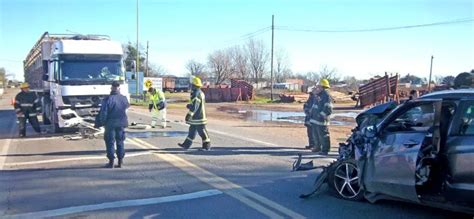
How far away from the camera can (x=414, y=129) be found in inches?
232

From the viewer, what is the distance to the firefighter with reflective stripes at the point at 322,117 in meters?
11.6

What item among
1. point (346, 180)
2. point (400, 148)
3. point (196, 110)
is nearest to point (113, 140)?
point (196, 110)

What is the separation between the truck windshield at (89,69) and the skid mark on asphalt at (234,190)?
598cm

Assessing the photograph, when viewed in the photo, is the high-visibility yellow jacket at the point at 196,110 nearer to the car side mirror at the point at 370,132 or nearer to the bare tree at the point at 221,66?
the car side mirror at the point at 370,132

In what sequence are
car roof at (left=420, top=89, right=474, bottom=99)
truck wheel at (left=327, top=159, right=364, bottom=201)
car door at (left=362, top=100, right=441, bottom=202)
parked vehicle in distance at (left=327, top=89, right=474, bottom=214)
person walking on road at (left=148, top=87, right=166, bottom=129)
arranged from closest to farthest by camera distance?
parked vehicle in distance at (left=327, top=89, right=474, bottom=214) < car roof at (left=420, top=89, right=474, bottom=99) < car door at (left=362, top=100, right=441, bottom=202) < truck wheel at (left=327, top=159, right=364, bottom=201) < person walking on road at (left=148, top=87, right=166, bottom=129)

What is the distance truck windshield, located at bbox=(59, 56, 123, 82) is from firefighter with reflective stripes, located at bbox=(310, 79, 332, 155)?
7.13 meters

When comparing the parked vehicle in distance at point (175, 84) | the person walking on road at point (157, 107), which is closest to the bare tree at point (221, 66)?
the parked vehicle in distance at point (175, 84)

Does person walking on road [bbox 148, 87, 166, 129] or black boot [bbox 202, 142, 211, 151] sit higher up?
person walking on road [bbox 148, 87, 166, 129]

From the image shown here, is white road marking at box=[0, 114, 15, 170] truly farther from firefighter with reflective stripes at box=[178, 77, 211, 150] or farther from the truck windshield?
firefighter with reflective stripes at box=[178, 77, 211, 150]

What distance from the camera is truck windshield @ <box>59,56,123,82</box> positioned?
15.7 meters

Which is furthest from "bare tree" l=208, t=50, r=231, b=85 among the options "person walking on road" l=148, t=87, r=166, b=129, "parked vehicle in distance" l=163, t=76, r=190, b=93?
"person walking on road" l=148, t=87, r=166, b=129

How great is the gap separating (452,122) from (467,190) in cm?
71

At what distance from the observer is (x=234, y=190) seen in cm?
746

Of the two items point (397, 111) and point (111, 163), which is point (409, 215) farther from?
point (111, 163)
